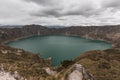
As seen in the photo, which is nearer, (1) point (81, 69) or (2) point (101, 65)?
(1) point (81, 69)

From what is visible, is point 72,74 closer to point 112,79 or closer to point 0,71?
point 0,71

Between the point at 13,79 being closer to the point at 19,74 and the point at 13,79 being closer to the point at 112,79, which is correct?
the point at 19,74

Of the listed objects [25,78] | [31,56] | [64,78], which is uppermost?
[64,78]

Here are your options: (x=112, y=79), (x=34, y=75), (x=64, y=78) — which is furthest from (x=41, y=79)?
(x=112, y=79)

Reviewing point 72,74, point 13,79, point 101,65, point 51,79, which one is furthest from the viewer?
point 101,65

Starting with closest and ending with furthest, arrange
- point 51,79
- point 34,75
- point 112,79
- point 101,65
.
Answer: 1. point 51,79
2. point 34,75
3. point 112,79
4. point 101,65

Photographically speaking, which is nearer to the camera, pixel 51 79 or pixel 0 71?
pixel 51 79

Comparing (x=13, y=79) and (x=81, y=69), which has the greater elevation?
(x=81, y=69)

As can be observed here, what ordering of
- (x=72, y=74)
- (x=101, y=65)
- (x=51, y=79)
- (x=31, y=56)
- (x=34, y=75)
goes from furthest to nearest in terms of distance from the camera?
(x=31, y=56) < (x=101, y=65) < (x=34, y=75) < (x=51, y=79) < (x=72, y=74)

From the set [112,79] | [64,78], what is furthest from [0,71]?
[112,79]
